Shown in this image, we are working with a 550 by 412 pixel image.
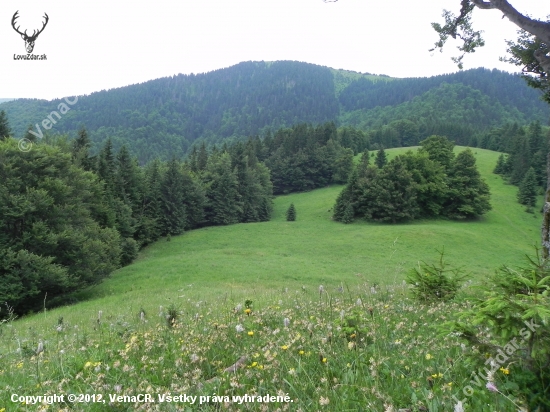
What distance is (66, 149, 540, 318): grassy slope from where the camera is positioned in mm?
26094

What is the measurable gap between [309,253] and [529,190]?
53438 millimetres

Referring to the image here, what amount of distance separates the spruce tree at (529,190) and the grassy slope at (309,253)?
6.95ft

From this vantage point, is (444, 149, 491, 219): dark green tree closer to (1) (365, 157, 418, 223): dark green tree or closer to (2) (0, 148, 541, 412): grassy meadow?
(1) (365, 157, 418, 223): dark green tree

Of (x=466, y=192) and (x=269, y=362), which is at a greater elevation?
(x=269, y=362)

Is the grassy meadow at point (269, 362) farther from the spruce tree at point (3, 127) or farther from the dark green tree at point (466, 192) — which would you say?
the dark green tree at point (466, 192)

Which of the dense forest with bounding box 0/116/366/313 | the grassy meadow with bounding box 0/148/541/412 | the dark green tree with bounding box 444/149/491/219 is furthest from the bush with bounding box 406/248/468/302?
the dark green tree with bounding box 444/149/491/219

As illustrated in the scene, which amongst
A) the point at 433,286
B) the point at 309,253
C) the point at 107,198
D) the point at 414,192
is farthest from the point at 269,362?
the point at 414,192

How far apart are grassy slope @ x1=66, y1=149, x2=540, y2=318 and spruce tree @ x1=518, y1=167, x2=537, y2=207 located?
212 cm

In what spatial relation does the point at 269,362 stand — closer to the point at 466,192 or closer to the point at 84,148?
the point at 84,148

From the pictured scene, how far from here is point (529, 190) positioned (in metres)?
68.2

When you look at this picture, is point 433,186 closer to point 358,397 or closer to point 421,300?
point 421,300

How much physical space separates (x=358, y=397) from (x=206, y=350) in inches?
81.0

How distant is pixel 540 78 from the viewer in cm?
985

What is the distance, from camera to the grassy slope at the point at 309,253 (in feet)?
85.6
